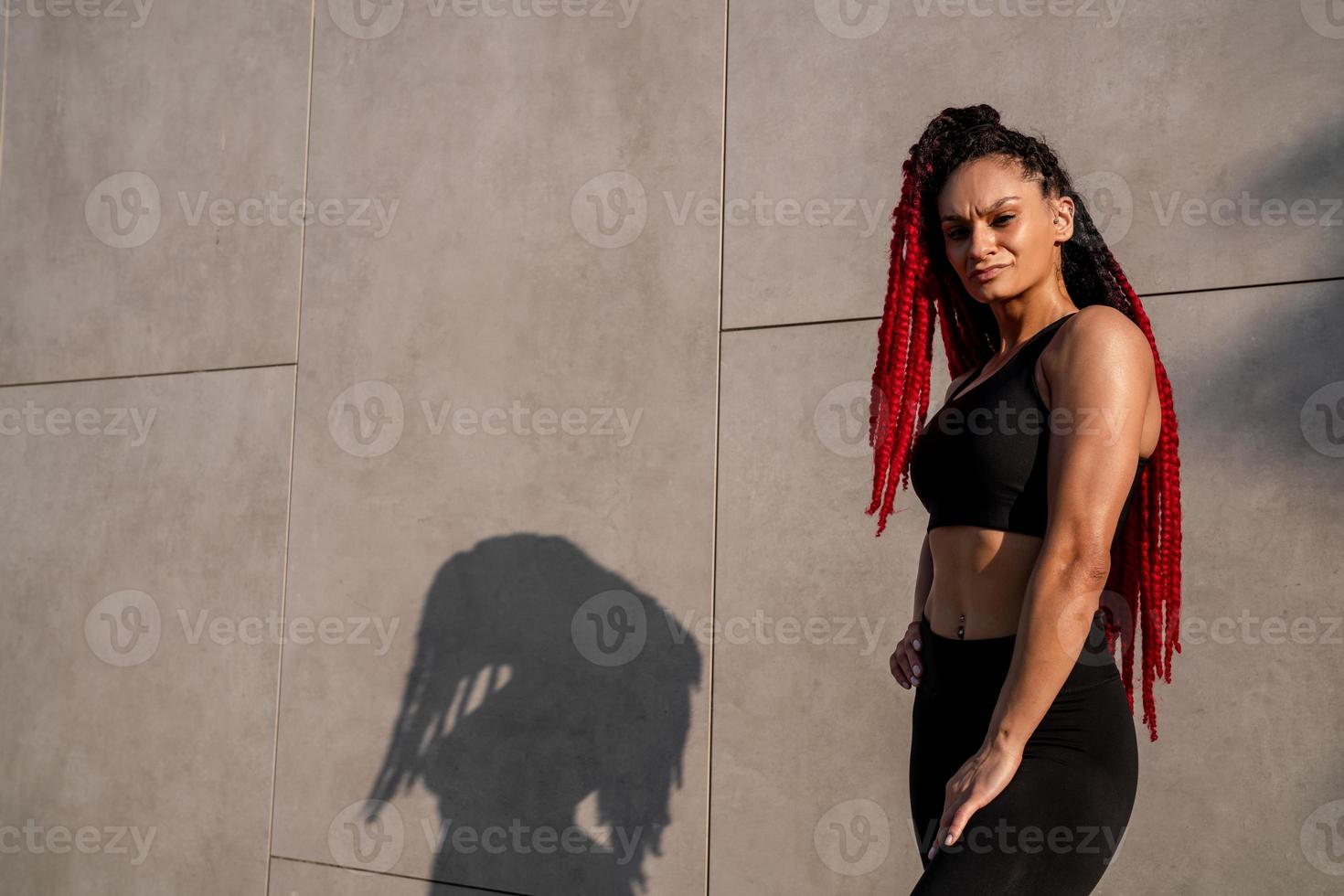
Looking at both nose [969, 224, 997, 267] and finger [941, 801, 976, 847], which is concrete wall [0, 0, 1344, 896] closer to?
nose [969, 224, 997, 267]

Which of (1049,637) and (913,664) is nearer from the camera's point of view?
(1049,637)

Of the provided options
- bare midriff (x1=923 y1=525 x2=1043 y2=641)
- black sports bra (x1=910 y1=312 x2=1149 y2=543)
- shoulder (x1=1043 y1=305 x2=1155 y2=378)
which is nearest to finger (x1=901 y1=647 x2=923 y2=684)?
bare midriff (x1=923 y1=525 x2=1043 y2=641)

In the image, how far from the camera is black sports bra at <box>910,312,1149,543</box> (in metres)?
1.61

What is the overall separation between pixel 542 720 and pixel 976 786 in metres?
1.80

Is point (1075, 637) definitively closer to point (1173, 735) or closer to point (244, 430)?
point (1173, 735)

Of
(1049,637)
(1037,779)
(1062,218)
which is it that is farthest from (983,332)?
(1037,779)

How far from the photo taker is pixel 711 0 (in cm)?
304

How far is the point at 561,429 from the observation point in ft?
10.3

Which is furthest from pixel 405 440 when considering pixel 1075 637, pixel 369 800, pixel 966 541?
pixel 1075 637

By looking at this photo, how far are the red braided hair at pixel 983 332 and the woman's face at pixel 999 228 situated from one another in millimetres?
34

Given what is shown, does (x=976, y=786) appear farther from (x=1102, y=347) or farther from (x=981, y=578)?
(x=1102, y=347)

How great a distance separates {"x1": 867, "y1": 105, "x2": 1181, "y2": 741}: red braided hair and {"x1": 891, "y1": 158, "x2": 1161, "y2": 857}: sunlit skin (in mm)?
96

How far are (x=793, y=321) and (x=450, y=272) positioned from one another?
1.08 m

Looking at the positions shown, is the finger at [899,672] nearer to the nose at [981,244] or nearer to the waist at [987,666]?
the waist at [987,666]
